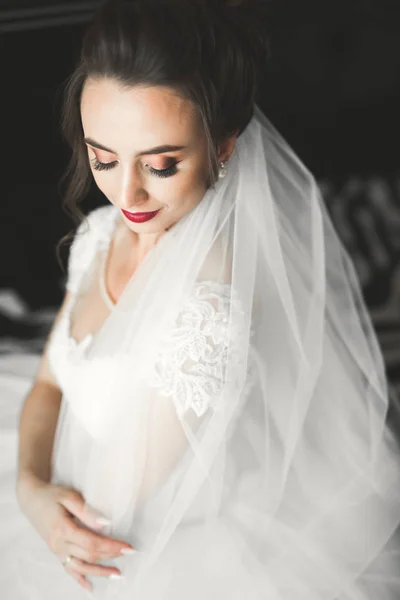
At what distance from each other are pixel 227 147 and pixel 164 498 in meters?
0.53

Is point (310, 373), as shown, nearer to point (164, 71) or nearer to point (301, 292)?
point (301, 292)

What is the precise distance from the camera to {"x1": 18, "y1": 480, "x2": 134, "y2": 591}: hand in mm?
843

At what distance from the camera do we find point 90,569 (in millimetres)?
846

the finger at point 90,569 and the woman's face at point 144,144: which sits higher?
the woman's face at point 144,144

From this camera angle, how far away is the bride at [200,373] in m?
0.73

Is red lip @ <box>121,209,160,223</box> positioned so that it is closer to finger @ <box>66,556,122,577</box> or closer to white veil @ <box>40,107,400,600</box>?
white veil @ <box>40,107,400,600</box>

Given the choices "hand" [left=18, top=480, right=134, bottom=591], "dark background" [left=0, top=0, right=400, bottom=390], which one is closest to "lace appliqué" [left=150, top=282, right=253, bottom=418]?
"hand" [left=18, top=480, right=134, bottom=591]

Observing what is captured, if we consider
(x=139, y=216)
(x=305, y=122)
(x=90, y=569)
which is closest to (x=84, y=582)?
(x=90, y=569)

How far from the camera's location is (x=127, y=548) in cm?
84

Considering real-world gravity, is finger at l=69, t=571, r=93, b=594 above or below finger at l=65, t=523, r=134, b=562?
below

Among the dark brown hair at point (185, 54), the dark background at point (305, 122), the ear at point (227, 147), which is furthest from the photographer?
the dark background at point (305, 122)

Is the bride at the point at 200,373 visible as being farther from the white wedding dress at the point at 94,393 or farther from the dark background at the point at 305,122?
the dark background at the point at 305,122

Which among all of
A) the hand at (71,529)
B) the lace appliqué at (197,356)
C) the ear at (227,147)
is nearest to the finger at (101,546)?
the hand at (71,529)

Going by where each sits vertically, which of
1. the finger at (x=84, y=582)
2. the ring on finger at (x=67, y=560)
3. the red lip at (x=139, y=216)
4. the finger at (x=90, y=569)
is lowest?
the finger at (x=84, y=582)
